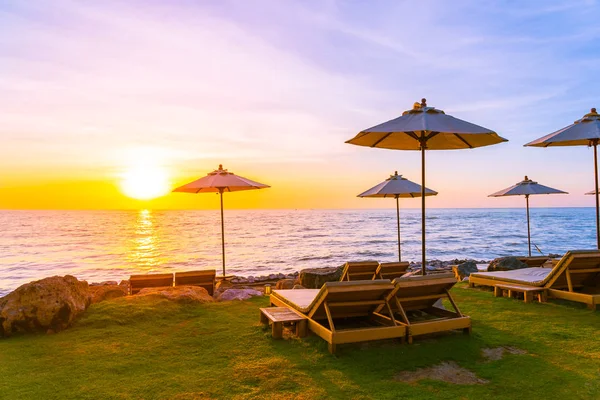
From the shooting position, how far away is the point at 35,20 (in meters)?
9.38

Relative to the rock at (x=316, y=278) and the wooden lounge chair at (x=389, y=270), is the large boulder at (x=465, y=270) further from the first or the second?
the rock at (x=316, y=278)

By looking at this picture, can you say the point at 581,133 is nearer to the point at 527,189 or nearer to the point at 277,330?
the point at 527,189

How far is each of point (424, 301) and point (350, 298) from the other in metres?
1.24

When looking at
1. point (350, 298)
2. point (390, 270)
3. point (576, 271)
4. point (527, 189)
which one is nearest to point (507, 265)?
point (576, 271)

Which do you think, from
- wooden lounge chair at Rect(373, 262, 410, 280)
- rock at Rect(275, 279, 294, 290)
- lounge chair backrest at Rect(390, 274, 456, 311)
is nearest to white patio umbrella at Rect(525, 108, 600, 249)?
wooden lounge chair at Rect(373, 262, 410, 280)

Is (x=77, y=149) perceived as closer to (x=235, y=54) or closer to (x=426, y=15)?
(x=235, y=54)

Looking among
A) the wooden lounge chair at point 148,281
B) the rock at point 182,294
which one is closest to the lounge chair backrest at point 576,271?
the rock at point 182,294

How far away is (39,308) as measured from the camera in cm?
547

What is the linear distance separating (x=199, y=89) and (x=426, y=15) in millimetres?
7817

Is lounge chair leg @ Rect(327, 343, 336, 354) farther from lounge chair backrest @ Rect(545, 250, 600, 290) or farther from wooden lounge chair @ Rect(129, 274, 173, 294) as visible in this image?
wooden lounge chair @ Rect(129, 274, 173, 294)

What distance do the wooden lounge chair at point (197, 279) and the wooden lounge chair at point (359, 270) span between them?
10.2ft

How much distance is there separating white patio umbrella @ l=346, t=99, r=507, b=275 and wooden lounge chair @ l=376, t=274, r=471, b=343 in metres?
0.49

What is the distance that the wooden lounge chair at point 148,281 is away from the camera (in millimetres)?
8047

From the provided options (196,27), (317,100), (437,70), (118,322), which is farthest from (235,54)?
(118,322)
